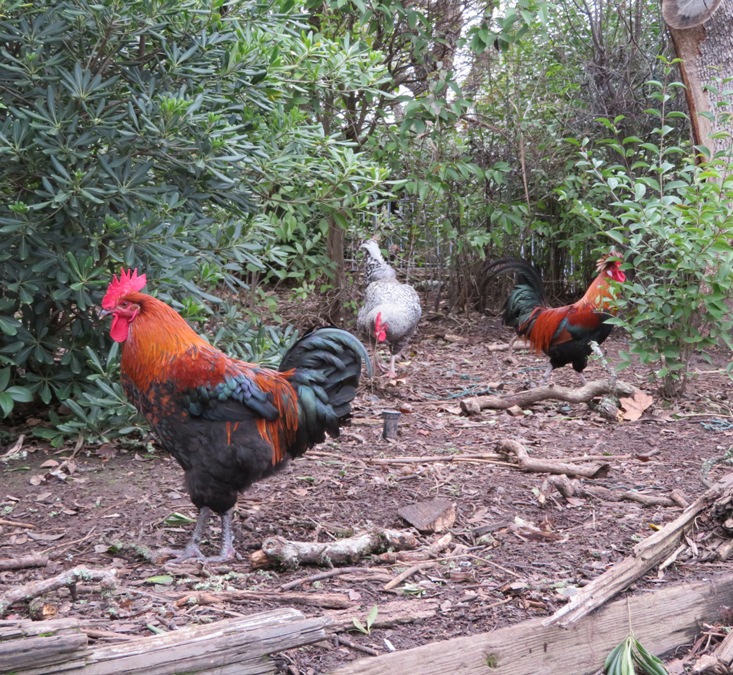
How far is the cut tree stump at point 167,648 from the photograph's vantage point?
6.84 ft

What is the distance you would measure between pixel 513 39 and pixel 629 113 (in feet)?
10.3

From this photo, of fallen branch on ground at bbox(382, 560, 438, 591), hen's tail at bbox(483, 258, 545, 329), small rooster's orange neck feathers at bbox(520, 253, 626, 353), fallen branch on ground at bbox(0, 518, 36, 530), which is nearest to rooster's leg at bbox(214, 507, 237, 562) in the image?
fallen branch on ground at bbox(382, 560, 438, 591)

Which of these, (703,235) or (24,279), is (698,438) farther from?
(24,279)

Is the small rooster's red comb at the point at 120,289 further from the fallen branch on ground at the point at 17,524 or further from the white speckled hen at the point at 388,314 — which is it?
the white speckled hen at the point at 388,314

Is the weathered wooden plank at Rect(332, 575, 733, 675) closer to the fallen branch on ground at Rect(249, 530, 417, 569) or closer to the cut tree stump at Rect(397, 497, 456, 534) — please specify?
the fallen branch on ground at Rect(249, 530, 417, 569)

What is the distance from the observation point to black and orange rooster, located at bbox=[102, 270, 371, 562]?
375 centimetres

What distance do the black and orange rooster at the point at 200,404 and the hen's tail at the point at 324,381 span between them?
5 centimetres

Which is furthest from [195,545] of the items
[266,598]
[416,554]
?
[416,554]

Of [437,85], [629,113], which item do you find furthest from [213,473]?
[629,113]

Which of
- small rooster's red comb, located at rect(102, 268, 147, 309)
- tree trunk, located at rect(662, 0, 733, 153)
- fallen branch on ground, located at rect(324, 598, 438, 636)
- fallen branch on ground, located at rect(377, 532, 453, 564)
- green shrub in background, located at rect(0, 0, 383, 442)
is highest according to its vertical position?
tree trunk, located at rect(662, 0, 733, 153)

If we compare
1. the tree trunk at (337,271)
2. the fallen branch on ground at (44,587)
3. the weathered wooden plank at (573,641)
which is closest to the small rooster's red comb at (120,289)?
the fallen branch on ground at (44,587)

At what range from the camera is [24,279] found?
4918mm

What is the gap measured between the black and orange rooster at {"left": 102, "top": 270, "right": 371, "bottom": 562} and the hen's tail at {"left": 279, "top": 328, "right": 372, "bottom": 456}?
1.9 inches

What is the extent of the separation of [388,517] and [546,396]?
9.91 feet
